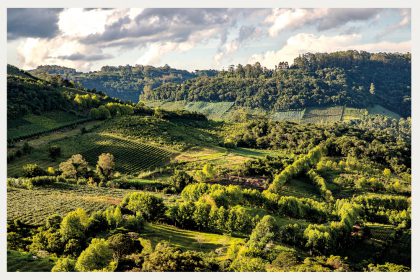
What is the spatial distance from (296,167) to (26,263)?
52.0 meters

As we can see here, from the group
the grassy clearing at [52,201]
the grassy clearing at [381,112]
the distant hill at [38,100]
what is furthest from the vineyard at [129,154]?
the grassy clearing at [381,112]

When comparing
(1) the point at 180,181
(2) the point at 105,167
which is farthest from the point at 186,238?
(2) the point at 105,167

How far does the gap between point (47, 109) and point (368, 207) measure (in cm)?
7036

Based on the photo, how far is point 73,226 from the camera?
121ft

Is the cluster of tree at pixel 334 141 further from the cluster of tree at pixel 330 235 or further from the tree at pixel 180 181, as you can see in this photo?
the tree at pixel 180 181

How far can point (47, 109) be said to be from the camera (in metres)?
95.2

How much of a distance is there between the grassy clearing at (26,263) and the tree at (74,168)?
29421mm

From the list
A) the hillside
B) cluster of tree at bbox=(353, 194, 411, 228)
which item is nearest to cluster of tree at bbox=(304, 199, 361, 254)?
the hillside

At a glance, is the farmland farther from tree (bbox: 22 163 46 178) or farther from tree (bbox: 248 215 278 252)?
tree (bbox: 248 215 278 252)

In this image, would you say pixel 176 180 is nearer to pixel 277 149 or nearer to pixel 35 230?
pixel 35 230

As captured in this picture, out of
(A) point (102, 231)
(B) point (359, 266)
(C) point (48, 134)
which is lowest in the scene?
(B) point (359, 266)

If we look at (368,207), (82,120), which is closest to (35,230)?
(368,207)

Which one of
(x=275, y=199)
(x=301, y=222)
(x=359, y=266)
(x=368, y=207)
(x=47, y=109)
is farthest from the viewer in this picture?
(x=47, y=109)

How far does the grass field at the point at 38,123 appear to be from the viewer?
79375mm
